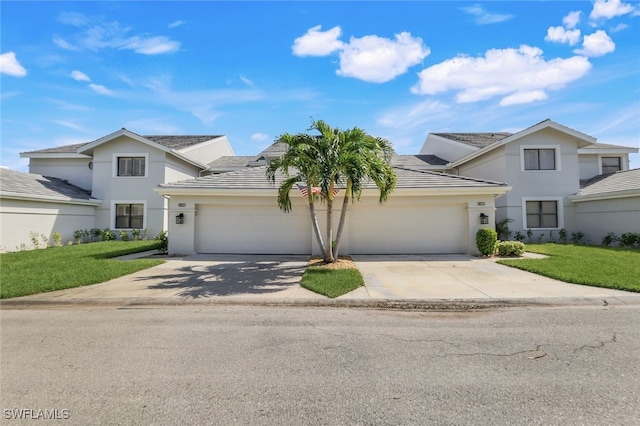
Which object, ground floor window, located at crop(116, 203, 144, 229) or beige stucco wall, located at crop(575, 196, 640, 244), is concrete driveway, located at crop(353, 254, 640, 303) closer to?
beige stucco wall, located at crop(575, 196, 640, 244)

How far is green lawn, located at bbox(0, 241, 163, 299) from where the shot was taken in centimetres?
721

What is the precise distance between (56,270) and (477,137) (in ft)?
79.0

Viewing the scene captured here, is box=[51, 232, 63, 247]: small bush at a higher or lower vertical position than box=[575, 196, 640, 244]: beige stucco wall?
lower

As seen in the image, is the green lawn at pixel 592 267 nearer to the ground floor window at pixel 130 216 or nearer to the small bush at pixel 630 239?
the small bush at pixel 630 239

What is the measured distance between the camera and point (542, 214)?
16.3 meters

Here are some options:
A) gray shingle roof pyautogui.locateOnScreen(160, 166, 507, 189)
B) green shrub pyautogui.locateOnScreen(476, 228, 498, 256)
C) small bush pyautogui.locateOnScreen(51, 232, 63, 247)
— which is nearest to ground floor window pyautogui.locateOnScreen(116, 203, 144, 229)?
small bush pyautogui.locateOnScreen(51, 232, 63, 247)

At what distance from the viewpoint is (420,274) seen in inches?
339

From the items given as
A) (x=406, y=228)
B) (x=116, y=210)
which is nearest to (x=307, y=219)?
(x=406, y=228)

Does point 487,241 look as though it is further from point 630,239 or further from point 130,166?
point 130,166

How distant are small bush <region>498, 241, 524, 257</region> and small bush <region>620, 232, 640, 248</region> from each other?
6308 mm

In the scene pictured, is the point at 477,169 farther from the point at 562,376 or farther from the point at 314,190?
the point at 562,376

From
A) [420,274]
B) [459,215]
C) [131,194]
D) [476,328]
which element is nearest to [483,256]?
[459,215]

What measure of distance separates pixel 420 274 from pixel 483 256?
15.4ft

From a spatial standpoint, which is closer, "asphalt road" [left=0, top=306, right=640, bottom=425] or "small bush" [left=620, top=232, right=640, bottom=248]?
"asphalt road" [left=0, top=306, right=640, bottom=425]
